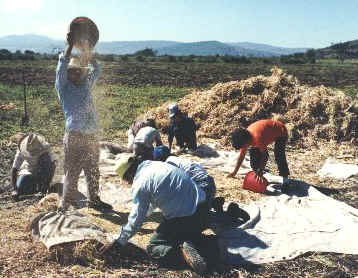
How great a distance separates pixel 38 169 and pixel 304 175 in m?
3.74

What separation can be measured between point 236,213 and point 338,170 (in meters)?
2.66

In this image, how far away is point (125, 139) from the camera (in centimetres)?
826

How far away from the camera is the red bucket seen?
5320 millimetres

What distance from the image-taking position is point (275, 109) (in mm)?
8789

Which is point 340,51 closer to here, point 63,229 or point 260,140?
point 260,140

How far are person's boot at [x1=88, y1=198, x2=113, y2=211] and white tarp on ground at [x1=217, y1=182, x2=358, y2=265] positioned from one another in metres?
1.27

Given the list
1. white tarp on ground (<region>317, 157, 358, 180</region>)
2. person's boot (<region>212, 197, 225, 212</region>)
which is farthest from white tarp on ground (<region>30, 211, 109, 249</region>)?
white tarp on ground (<region>317, 157, 358, 180</region>)

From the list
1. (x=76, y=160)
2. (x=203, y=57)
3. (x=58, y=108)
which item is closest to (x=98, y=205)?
(x=76, y=160)

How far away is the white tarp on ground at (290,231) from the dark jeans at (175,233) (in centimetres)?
41

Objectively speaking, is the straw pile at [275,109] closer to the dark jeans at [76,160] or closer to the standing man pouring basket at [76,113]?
the dark jeans at [76,160]

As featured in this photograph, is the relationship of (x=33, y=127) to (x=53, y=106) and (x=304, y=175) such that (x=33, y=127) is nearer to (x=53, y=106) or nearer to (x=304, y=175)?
(x=53, y=106)

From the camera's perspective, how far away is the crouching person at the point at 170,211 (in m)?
3.39

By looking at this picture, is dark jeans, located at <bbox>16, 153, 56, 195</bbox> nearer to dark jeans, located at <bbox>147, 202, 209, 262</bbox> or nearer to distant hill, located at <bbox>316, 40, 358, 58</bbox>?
dark jeans, located at <bbox>147, 202, 209, 262</bbox>

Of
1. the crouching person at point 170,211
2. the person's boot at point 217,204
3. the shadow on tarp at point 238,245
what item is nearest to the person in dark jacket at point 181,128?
the person's boot at point 217,204
